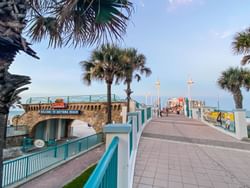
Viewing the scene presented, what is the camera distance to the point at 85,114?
72.4ft

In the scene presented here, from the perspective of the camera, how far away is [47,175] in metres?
8.45

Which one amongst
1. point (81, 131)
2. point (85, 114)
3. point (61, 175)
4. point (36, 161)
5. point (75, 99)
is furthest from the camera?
point (81, 131)

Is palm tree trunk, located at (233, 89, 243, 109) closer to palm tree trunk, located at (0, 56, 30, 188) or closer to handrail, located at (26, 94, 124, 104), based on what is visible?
handrail, located at (26, 94, 124, 104)


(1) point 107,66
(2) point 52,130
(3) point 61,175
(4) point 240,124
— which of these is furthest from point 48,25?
(2) point 52,130

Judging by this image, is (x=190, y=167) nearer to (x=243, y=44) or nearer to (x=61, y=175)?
(x=61, y=175)

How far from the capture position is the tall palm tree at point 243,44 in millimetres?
9613

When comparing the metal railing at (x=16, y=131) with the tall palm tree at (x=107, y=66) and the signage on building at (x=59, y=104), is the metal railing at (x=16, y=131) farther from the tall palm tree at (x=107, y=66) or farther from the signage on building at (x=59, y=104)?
the tall palm tree at (x=107, y=66)

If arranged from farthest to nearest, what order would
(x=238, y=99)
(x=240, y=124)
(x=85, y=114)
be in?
1. (x=85, y=114)
2. (x=238, y=99)
3. (x=240, y=124)

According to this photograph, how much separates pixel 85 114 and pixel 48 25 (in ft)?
62.7

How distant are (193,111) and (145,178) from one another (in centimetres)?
2009

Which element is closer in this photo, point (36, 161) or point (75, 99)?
point (36, 161)

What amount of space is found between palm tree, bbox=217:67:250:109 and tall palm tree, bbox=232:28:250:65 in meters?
9.66

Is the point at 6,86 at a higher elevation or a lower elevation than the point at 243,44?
lower

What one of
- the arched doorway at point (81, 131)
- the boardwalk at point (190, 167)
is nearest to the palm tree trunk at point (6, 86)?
the boardwalk at point (190, 167)
